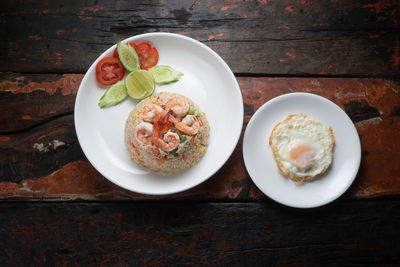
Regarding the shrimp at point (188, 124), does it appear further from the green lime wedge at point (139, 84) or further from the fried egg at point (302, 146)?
the fried egg at point (302, 146)

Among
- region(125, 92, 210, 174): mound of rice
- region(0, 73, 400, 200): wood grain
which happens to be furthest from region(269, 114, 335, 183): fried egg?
region(125, 92, 210, 174): mound of rice

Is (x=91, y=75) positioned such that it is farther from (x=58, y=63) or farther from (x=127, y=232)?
(x=127, y=232)

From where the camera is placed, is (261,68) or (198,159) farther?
(261,68)

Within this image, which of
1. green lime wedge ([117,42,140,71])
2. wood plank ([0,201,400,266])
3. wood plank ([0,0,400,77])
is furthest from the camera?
wood plank ([0,0,400,77])

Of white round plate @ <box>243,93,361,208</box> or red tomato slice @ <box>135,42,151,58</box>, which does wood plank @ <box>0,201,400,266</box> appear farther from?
red tomato slice @ <box>135,42,151,58</box>

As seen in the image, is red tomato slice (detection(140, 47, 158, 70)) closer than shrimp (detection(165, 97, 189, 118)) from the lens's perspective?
No

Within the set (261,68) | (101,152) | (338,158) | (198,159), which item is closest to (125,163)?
(101,152)

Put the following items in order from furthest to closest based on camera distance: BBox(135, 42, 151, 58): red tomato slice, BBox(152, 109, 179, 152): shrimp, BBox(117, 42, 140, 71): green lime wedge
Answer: BBox(135, 42, 151, 58): red tomato slice
BBox(117, 42, 140, 71): green lime wedge
BBox(152, 109, 179, 152): shrimp
